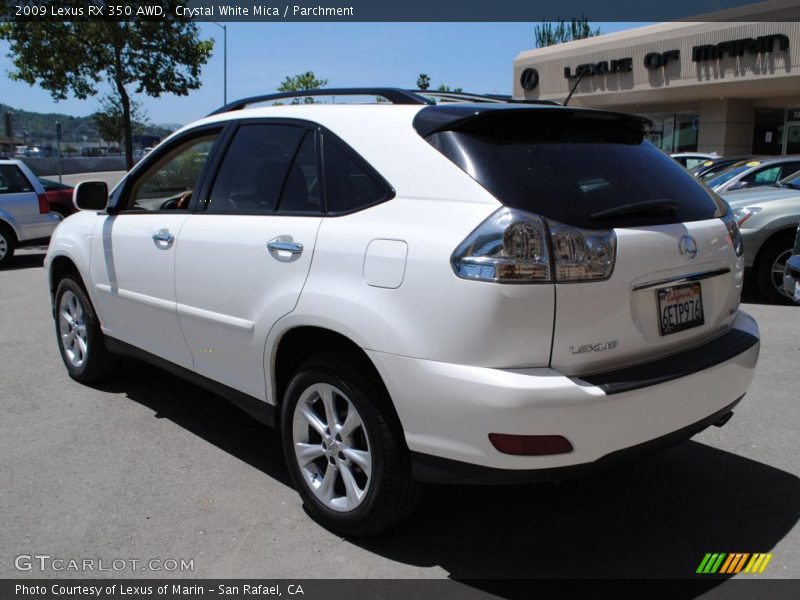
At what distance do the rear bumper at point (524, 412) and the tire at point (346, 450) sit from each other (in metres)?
0.14

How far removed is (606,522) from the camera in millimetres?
3332

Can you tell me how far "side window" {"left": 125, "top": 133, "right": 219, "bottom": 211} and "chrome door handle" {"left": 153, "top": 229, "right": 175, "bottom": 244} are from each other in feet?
0.86

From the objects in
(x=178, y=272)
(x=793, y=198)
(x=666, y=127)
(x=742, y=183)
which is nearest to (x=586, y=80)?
(x=666, y=127)

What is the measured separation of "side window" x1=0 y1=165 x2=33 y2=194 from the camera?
11.8 metres

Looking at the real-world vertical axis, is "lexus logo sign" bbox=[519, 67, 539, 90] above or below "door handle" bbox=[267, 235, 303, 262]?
above

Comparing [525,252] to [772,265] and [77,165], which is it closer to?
[772,265]

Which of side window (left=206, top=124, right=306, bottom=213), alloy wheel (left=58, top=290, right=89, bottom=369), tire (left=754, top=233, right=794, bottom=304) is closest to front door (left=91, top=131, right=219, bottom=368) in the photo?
side window (left=206, top=124, right=306, bottom=213)

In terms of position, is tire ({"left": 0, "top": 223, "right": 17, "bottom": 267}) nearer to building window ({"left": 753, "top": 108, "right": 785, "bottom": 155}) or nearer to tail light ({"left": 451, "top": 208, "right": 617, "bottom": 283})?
tail light ({"left": 451, "top": 208, "right": 617, "bottom": 283})

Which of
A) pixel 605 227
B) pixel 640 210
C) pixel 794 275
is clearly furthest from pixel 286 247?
pixel 794 275

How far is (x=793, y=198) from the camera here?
8.06 metres

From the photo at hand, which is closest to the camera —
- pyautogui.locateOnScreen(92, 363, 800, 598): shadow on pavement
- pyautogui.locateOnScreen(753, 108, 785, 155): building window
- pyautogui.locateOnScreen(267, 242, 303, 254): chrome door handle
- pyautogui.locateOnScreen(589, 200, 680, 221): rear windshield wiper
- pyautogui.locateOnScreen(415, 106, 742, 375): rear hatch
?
pyautogui.locateOnScreen(415, 106, 742, 375): rear hatch

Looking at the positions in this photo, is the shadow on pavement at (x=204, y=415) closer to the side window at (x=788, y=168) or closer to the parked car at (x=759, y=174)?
the parked car at (x=759, y=174)

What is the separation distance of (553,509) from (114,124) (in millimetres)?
27280

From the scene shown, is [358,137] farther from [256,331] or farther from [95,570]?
[95,570]
